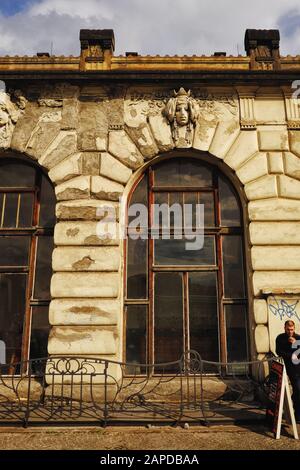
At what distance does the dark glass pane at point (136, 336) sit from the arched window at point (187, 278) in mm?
20

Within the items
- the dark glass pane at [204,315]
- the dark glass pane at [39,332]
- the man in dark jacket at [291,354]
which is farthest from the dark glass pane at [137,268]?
the man in dark jacket at [291,354]

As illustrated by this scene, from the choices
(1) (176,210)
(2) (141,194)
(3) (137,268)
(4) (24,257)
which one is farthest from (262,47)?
(4) (24,257)

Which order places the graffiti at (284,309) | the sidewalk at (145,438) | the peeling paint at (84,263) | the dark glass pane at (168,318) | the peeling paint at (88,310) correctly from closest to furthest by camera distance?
the sidewalk at (145,438) < the graffiti at (284,309) < the peeling paint at (88,310) < the peeling paint at (84,263) < the dark glass pane at (168,318)

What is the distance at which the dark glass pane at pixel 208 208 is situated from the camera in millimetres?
9039

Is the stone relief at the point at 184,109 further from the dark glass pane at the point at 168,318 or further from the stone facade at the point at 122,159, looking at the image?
the dark glass pane at the point at 168,318

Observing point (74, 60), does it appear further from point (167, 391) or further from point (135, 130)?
point (167, 391)

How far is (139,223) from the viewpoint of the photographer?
8992 millimetres

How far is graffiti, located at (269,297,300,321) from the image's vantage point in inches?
309

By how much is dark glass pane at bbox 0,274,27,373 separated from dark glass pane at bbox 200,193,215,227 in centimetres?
423

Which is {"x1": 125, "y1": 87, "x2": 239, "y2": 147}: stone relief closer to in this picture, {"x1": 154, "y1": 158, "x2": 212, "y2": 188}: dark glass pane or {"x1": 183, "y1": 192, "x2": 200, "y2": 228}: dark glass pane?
{"x1": 154, "y1": 158, "x2": 212, "y2": 188}: dark glass pane

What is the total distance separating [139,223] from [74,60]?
13.9 ft

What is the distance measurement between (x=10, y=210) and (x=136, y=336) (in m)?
4.02

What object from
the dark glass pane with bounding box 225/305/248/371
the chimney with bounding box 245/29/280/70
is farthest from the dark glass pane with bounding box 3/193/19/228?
the chimney with bounding box 245/29/280/70

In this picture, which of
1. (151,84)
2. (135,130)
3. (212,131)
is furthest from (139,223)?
(151,84)
